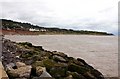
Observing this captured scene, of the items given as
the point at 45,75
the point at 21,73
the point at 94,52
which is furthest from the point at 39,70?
the point at 94,52

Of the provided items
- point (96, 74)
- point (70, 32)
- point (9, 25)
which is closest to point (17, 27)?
point (9, 25)

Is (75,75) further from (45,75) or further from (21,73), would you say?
(21,73)

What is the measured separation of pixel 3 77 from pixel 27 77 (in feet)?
2.86

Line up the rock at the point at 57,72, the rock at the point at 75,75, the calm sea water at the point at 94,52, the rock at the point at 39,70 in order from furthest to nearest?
1. the calm sea water at the point at 94,52
2. the rock at the point at 75,75
3. the rock at the point at 57,72
4. the rock at the point at 39,70

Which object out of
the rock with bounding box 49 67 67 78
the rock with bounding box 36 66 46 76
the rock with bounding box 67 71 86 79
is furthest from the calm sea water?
the rock with bounding box 36 66 46 76

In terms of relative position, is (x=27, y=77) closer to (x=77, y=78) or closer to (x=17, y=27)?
(x=77, y=78)

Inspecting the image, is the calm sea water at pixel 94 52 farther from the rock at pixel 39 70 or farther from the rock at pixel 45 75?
the rock at pixel 45 75

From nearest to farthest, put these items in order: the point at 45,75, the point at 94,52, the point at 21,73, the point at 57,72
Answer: the point at 21,73, the point at 45,75, the point at 57,72, the point at 94,52

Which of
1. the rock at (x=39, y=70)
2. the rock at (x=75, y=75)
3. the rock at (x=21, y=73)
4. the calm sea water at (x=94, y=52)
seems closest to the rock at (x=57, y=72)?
the rock at (x=75, y=75)

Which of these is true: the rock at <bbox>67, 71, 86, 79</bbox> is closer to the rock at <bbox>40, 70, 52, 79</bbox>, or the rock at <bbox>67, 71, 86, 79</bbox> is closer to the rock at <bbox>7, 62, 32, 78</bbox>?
Result: the rock at <bbox>40, 70, 52, 79</bbox>

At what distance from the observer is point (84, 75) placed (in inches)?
420

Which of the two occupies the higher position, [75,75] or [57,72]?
[57,72]

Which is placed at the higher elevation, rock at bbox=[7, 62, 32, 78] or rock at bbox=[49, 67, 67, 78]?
rock at bbox=[7, 62, 32, 78]

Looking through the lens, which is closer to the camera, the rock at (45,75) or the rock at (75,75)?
the rock at (45,75)
